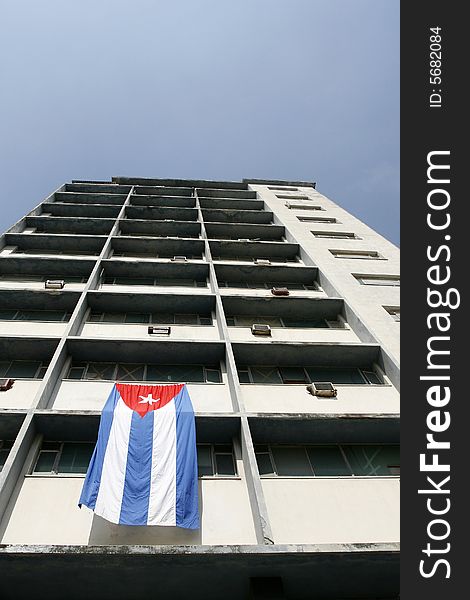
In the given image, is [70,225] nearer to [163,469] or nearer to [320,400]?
[320,400]

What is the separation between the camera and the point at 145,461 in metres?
9.68

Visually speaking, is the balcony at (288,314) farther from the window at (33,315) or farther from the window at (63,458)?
the window at (63,458)

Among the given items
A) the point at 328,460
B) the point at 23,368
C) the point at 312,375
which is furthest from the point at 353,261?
the point at 23,368

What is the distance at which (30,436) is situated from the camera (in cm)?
1062

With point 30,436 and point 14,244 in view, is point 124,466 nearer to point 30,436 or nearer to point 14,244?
point 30,436

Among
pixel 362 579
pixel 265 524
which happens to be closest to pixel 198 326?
pixel 265 524

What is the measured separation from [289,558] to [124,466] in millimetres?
3806

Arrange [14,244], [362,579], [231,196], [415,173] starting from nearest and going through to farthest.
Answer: [362,579], [415,173], [14,244], [231,196]

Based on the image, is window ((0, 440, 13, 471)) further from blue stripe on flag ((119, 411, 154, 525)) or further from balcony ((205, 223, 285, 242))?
balcony ((205, 223, 285, 242))

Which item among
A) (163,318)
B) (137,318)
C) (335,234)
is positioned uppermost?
(335,234)

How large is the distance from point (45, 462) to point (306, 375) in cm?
799

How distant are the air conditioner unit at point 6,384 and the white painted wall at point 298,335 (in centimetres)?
690

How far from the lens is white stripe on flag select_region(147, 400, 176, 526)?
8.68 meters

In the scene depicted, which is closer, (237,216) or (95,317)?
(95,317)
